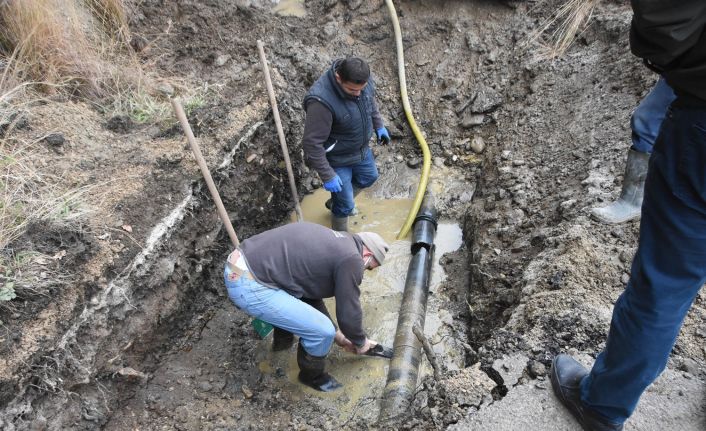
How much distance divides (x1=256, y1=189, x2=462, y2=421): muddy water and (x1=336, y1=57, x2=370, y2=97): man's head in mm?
1739

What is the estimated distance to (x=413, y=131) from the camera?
5992 mm

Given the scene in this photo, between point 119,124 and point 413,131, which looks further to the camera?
point 413,131

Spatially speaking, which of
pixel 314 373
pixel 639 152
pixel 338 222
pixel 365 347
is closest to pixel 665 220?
pixel 639 152

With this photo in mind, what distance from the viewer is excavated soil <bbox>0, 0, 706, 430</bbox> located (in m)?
2.89

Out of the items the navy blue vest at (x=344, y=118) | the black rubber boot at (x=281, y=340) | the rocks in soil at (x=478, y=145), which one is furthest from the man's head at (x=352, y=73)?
the rocks in soil at (x=478, y=145)

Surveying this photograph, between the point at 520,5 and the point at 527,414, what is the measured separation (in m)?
5.66

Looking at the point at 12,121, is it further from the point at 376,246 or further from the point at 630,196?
the point at 630,196

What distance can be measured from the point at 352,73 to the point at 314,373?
7.72 feet

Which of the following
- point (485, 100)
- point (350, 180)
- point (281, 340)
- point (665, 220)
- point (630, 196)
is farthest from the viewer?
point (485, 100)

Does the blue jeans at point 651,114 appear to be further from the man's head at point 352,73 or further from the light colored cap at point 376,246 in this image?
the man's head at point 352,73

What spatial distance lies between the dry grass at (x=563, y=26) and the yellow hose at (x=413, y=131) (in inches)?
64.8

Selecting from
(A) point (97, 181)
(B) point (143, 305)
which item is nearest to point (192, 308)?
(B) point (143, 305)

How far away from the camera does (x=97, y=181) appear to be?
383 centimetres

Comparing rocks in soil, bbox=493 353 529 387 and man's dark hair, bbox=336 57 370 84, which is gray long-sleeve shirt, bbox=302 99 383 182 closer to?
man's dark hair, bbox=336 57 370 84
